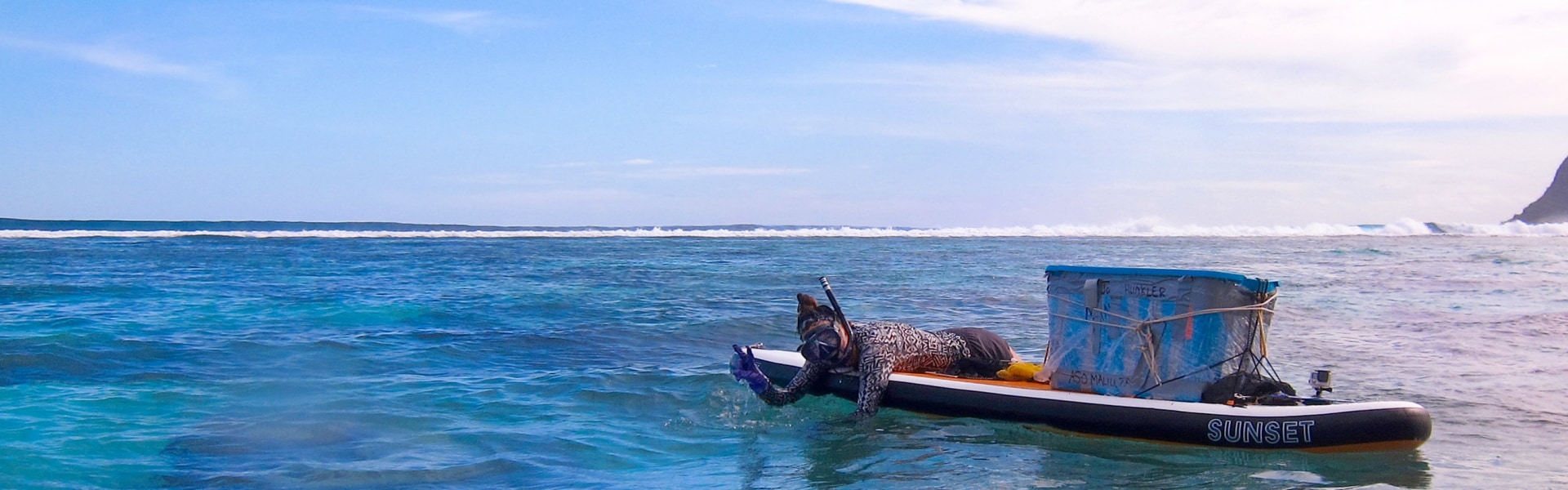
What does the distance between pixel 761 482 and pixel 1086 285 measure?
279 centimetres

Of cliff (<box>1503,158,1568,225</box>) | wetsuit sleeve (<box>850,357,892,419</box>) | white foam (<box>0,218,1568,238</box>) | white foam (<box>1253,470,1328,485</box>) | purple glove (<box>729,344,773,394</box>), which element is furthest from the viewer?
cliff (<box>1503,158,1568,225</box>)

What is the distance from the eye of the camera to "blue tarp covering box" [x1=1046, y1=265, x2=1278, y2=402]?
7301 millimetres

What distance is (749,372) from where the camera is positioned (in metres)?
9.05

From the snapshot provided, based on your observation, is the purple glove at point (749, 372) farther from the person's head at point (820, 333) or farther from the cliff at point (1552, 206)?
the cliff at point (1552, 206)

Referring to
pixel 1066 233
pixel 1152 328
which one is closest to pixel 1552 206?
pixel 1066 233

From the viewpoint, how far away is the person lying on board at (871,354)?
8.66 meters

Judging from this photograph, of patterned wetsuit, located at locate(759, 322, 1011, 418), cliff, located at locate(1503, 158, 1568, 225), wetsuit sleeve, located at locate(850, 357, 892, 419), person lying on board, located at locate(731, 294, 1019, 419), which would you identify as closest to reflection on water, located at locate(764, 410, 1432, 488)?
wetsuit sleeve, located at locate(850, 357, 892, 419)

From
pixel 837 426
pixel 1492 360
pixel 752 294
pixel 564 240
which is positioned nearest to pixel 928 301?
pixel 752 294

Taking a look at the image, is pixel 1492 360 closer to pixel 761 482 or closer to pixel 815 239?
pixel 761 482

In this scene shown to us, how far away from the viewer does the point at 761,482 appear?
7.15 metres

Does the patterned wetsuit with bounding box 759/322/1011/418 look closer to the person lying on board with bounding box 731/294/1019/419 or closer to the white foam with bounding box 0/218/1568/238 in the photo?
the person lying on board with bounding box 731/294/1019/419

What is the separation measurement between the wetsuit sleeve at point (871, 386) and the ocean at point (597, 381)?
0.17m

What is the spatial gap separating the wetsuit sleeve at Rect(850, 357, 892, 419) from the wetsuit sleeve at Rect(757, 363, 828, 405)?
16.6 inches

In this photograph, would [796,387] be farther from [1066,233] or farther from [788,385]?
[1066,233]
